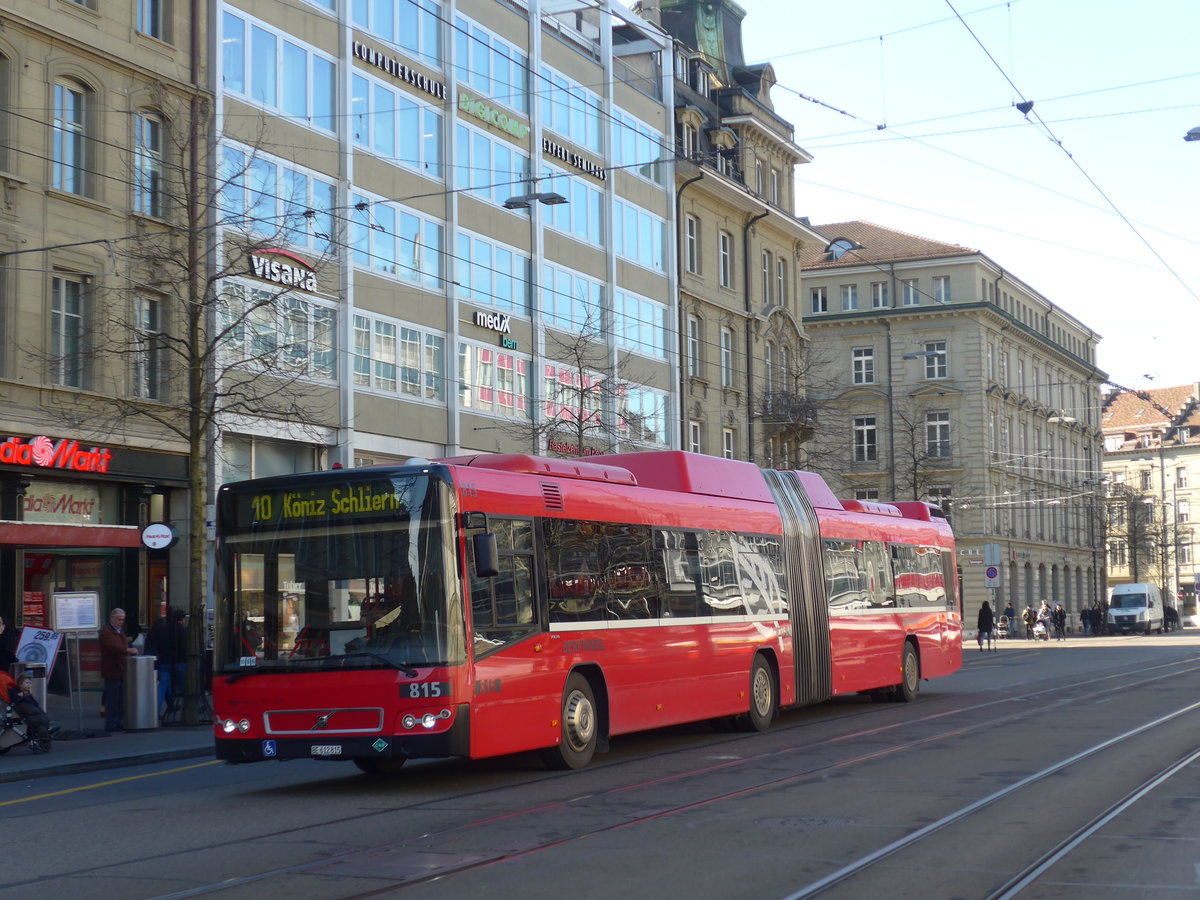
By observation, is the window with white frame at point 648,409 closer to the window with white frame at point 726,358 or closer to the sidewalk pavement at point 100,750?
the window with white frame at point 726,358

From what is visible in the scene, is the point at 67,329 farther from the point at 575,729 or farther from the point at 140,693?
the point at 575,729

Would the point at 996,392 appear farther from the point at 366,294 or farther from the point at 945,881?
the point at 945,881

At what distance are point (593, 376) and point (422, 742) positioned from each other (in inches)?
1128

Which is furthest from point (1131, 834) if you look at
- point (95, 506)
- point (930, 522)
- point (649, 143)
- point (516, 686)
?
point (649, 143)

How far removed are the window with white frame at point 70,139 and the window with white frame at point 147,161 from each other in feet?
2.96

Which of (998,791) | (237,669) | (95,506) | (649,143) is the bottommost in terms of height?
(998,791)

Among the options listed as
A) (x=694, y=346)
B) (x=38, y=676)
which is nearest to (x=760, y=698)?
(x=38, y=676)

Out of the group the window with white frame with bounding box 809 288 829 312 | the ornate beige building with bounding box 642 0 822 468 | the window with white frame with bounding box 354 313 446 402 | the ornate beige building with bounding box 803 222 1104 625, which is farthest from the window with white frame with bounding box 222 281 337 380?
the window with white frame with bounding box 809 288 829 312

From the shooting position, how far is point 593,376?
41156 mm

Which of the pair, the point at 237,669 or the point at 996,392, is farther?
the point at 996,392

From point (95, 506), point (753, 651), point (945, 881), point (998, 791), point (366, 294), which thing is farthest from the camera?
point (366, 294)

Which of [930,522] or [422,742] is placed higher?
[930,522]

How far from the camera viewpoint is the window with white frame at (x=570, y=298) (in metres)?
39.5

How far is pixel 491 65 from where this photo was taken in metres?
37.6
